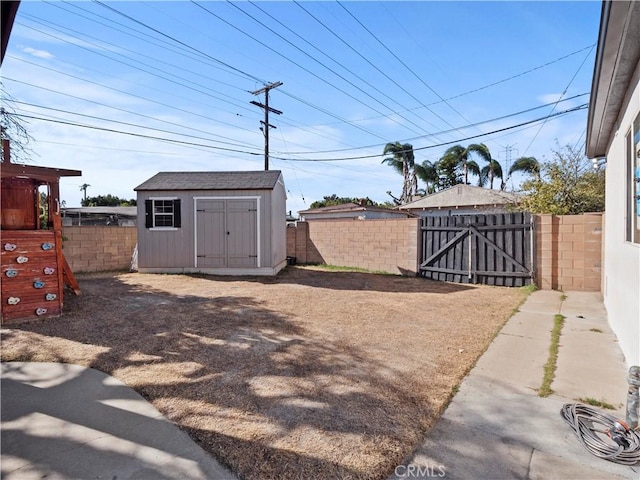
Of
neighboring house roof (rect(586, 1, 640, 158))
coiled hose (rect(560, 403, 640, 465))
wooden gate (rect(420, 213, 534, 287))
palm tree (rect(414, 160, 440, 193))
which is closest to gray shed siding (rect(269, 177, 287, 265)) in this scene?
wooden gate (rect(420, 213, 534, 287))

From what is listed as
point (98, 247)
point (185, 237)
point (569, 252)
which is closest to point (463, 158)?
point (569, 252)

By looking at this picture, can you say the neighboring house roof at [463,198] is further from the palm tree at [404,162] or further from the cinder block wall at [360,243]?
the cinder block wall at [360,243]

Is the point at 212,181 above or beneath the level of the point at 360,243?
above

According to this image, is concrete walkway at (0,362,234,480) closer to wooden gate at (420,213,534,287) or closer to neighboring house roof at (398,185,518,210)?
wooden gate at (420,213,534,287)

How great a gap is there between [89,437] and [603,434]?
3.12 meters

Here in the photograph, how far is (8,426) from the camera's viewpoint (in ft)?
6.86

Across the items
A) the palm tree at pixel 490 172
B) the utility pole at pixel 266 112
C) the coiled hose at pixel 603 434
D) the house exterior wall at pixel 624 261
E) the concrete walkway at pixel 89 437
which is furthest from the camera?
the palm tree at pixel 490 172

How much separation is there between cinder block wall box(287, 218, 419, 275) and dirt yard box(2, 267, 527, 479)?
281 cm

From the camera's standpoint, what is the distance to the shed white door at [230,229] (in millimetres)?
9367

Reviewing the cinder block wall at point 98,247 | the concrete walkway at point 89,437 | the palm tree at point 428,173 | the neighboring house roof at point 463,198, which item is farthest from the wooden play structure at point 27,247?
the palm tree at point 428,173

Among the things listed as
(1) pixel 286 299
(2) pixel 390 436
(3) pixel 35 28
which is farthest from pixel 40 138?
(2) pixel 390 436

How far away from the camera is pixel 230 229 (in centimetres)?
941

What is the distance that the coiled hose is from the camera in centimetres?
185

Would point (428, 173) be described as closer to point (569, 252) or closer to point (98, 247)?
point (569, 252)
